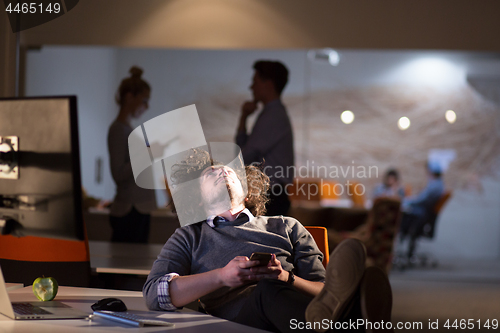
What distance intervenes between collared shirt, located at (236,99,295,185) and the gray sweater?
3.66 ft

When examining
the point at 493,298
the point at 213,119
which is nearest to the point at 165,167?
the point at 213,119

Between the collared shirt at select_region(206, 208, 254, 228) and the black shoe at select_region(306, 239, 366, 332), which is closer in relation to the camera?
the black shoe at select_region(306, 239, 366, 332)

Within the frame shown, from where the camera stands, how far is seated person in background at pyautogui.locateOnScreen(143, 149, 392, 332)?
1.08 metres

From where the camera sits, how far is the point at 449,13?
283 cm

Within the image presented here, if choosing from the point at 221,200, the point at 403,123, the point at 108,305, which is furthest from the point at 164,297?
the point at 403,123

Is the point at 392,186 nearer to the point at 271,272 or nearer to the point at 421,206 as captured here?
the point at 421,206

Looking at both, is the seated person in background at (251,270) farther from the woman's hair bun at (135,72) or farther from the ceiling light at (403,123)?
the ceiling light at (403,123)

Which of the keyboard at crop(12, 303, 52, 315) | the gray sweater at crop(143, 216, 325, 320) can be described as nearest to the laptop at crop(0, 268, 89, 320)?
the keyboard at crop(12, 303, 52, 315)

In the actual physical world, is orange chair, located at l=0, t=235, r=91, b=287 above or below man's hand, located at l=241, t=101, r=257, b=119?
below

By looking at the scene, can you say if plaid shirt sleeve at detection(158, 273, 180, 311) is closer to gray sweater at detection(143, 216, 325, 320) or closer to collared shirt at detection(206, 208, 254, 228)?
gray sweater at detection(143, 216, 325, 320)

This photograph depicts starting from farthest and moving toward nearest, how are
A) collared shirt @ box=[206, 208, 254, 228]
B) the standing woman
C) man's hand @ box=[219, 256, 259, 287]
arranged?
the standing woman
collared shirt @ box=[206, 208, 254, 228]
man's hand @ box=[219, 256, 259, 287]

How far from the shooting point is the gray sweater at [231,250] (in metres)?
1.47

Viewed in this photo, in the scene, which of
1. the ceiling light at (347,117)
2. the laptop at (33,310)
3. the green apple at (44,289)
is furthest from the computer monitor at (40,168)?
the ceiling light at (347,117)

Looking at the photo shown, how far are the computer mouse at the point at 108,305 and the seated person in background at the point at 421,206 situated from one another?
16.7 feet
